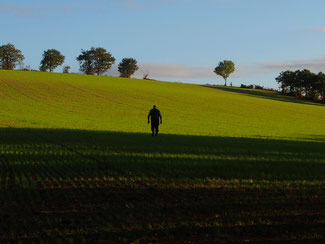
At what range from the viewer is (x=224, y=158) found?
1319 centimetres

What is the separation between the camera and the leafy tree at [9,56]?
121312 mm

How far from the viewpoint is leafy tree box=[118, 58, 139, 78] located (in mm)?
146750

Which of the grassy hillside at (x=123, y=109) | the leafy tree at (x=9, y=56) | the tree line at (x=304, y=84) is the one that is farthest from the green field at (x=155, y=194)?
the leafy tree at (x=9, y=56)

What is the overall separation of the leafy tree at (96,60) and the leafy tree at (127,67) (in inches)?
616

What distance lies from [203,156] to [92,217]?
7.68 meters

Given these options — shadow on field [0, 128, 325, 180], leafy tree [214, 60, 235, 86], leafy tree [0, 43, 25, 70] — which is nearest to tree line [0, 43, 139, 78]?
leafy tree [0, 43, 25, 70]

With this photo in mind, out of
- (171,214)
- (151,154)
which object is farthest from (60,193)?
(151,154)

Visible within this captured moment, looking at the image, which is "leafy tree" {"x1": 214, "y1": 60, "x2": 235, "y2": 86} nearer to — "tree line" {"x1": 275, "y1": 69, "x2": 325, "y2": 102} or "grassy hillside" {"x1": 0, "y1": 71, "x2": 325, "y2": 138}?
"tree line" {"x1": 275, "y1": 69, "x2": 325, "y2": 102}

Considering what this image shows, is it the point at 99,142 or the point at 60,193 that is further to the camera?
the point at 99,142

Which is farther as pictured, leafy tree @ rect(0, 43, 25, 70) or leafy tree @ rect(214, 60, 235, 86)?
leafy tree @ rect(214, 60, 235, 86)

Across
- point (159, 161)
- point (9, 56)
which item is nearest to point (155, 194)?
point (159, 161)

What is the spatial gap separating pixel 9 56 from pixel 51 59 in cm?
1449

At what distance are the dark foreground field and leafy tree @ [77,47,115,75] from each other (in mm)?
119799

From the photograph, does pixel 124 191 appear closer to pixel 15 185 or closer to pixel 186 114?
pixel 15 185
